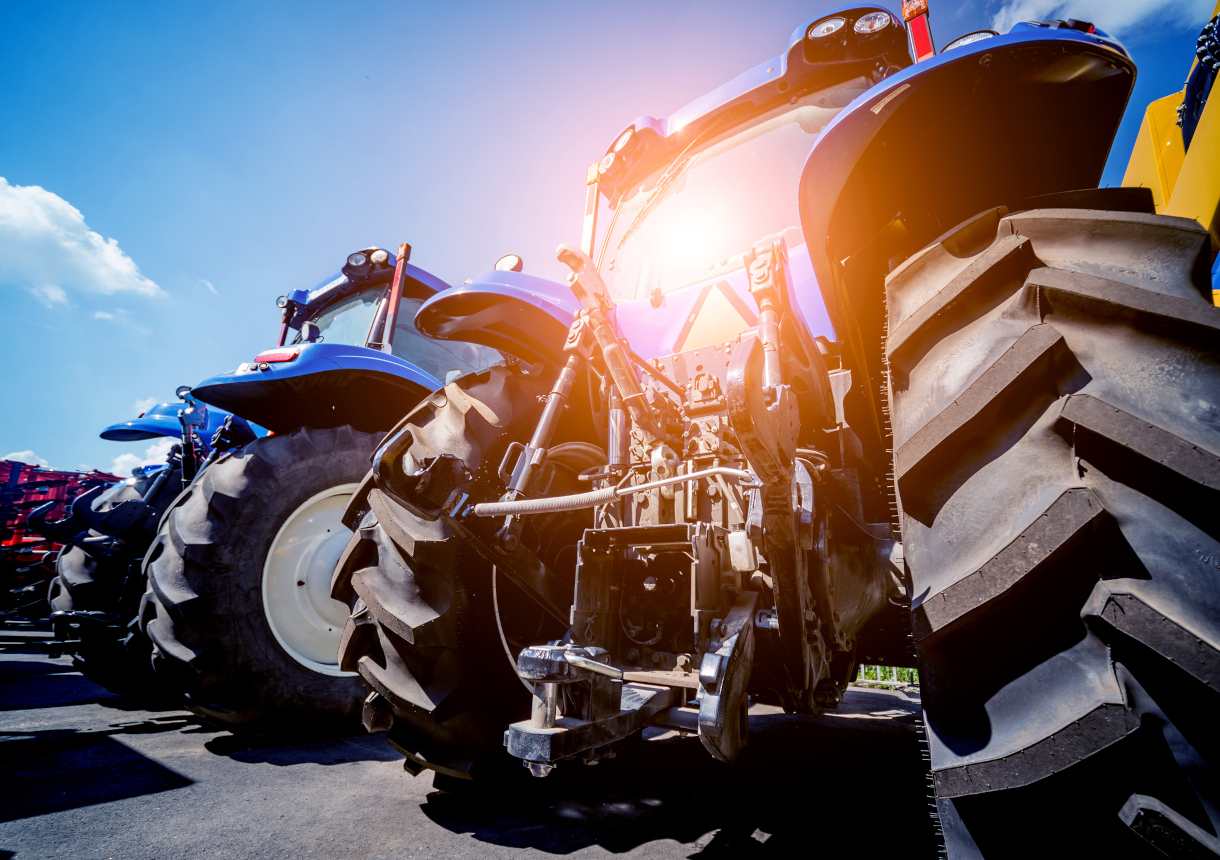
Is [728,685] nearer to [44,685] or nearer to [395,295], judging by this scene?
[395,295]

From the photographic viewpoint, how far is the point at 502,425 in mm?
1869

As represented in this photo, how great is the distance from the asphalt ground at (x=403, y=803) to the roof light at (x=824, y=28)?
272cm

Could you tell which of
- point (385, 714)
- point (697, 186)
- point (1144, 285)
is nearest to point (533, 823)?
point (385, 714)

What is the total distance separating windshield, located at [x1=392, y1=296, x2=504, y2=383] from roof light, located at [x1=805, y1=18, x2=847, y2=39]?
2937mm

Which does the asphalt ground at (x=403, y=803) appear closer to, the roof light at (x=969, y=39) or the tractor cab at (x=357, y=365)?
the tractor cab at (x=357, y=365)

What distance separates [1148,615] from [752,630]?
728 mm

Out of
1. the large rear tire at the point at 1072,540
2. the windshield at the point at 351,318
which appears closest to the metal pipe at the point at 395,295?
the windshield at the point at 351,318

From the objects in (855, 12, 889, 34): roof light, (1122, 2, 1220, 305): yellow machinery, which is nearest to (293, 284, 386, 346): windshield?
(855, 12, 889, 34): roof light

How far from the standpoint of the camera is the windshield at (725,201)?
82.3 inches

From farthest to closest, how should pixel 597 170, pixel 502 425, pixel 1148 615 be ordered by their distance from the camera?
1. pixel 597 170
2. pixel 502 425
3. pixel 1148 615

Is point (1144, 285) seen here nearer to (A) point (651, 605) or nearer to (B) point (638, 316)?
(A) point (651, 605)

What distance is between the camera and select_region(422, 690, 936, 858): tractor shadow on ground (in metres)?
1.61

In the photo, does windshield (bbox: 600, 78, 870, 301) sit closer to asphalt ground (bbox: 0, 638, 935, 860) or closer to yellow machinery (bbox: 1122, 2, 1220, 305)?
asphalt ground (bbox: 0, 638, 935, 860)

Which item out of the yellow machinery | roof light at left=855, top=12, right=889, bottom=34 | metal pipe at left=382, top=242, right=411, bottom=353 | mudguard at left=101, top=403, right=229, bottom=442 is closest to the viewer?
roof light at left=855, top=12, right=889, bottom=34
